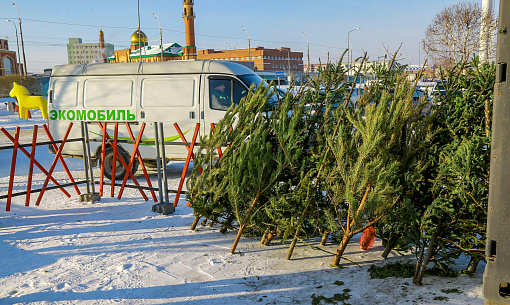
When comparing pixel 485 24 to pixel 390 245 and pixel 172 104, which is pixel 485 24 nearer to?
pixel 172 104

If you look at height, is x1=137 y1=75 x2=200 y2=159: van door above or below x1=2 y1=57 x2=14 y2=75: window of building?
below

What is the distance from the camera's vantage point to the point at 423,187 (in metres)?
4.04

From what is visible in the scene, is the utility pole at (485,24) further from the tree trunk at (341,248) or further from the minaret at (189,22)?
the minaret at (189,22)

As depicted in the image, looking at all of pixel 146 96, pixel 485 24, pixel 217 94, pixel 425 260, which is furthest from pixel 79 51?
pixel 425 260

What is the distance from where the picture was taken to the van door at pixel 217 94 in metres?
8.90

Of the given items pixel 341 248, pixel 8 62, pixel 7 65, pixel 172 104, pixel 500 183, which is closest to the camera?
pixel 500 183

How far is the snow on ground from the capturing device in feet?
12.3

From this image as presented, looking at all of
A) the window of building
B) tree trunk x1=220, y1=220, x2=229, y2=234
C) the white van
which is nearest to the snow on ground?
tree trunk x1=220, y1=220, x2=229, y2=234

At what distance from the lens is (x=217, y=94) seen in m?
Answer: 8.95

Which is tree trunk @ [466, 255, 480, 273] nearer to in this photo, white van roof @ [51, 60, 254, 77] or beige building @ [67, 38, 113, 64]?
white van roof @ [51, 60, 254, 77]

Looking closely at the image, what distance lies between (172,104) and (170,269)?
5.37 m

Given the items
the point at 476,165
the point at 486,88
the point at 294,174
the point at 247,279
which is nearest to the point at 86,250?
the point at 247,279

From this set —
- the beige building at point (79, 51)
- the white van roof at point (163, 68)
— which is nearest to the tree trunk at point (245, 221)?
the white van roof at point (163, 68)

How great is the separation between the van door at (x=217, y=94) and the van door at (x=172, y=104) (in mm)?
206
